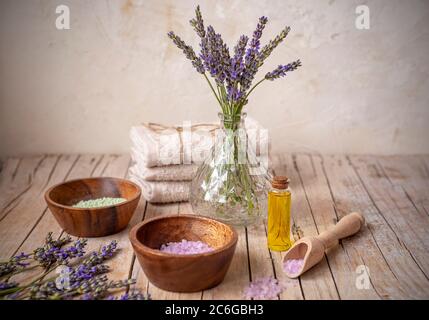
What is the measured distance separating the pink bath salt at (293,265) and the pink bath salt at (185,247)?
0.20 metres

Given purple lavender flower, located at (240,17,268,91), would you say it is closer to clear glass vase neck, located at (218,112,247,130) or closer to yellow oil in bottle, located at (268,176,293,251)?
clear glass vase neck, located at (218,112,247,130)

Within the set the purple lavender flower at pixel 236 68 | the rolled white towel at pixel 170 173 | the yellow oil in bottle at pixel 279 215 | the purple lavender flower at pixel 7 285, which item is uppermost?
the purple lavender flower at pixel 236 68

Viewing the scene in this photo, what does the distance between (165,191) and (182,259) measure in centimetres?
66

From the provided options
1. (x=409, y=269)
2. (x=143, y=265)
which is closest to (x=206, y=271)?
(x=143, y=265)

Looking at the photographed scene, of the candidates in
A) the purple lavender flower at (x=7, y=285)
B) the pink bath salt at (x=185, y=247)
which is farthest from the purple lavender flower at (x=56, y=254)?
the pink bath salt at (x=185, y=247)

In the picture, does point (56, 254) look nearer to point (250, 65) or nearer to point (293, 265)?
point (293, 265)

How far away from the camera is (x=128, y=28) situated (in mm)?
2414

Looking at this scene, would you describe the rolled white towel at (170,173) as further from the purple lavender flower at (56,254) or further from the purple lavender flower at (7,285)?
the purple lavender flower at (7,285)

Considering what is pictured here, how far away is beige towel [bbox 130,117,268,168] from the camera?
189 centimetres

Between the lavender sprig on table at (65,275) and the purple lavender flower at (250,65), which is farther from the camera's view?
the purple lavender flower at (250,65)

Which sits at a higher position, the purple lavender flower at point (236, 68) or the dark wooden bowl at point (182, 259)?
the purple lavender flower at point (236, 68)

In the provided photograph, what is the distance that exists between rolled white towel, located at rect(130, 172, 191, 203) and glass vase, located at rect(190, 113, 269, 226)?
22cm

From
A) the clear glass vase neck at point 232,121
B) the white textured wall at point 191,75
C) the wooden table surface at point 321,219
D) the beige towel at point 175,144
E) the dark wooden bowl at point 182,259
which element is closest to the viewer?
the dark wooden bowl at point 182,259

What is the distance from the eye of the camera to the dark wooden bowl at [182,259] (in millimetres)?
1303
